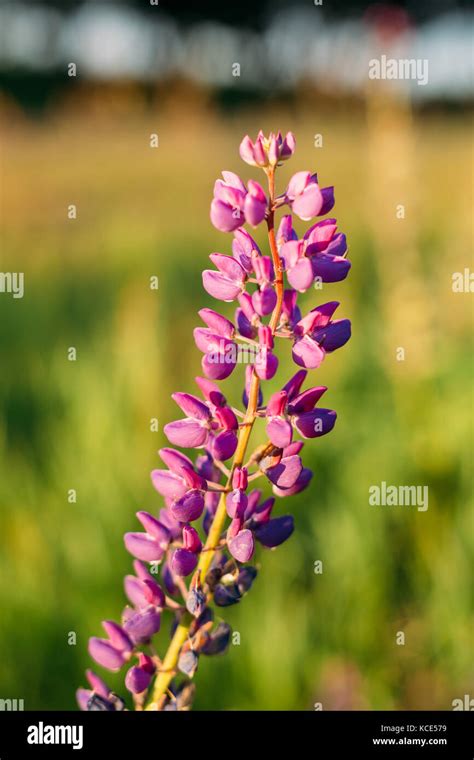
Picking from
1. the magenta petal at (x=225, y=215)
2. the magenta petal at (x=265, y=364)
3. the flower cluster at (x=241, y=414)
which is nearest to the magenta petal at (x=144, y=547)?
the flower cluster at (x=241, y=414)

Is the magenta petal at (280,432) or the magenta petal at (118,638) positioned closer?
the magenta petal at (280,432)

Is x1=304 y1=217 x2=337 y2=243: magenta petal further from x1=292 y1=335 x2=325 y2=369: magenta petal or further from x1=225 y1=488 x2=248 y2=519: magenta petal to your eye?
x1=225 y1=488 x2=248 y2=519: magenta petal

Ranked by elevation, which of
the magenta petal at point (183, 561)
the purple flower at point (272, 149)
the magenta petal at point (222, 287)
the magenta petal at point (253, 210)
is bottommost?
the magenta petal at point (183, 561)

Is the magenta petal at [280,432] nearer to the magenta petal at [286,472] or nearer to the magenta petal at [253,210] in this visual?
the magenta petal at [286,472]

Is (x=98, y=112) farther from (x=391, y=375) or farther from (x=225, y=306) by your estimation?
(x=391, y=375)

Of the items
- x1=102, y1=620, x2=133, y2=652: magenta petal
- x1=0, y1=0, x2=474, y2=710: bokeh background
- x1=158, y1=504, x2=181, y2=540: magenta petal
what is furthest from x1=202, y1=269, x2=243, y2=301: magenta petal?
x1=0, y1=0, x2=474, y2=710: bokeh background

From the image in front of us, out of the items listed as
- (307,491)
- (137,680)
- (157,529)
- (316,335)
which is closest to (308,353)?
(316,335)
